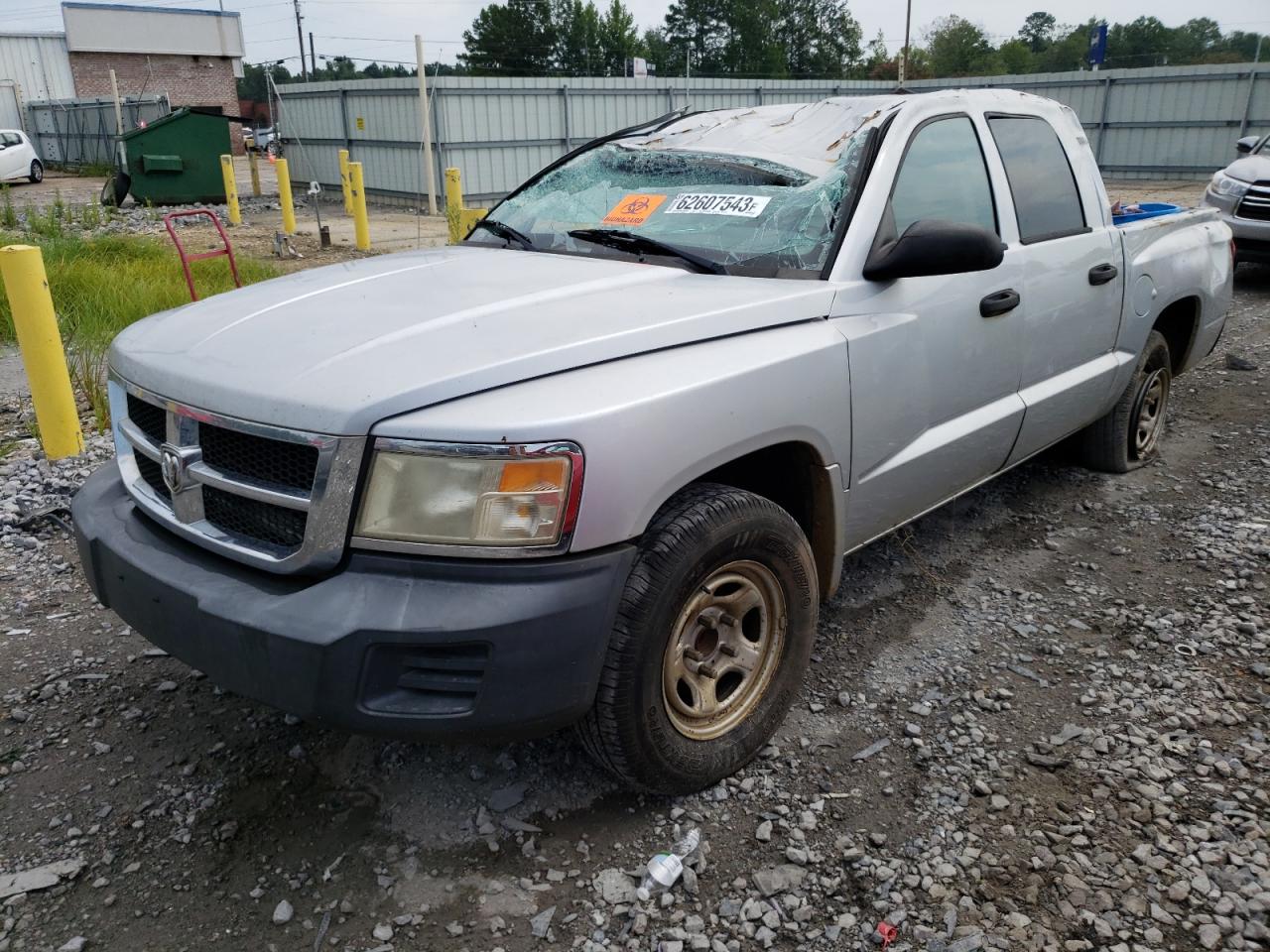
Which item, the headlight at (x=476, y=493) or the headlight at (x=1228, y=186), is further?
the headlight at (x=1228, y=186)

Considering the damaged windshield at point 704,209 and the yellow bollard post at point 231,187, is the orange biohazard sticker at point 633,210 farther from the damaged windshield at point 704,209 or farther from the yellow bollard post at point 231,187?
the yellow bollard post at point 231,187

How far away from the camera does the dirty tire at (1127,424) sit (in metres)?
4.66

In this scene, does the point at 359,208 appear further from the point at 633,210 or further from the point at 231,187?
the point at 633,210

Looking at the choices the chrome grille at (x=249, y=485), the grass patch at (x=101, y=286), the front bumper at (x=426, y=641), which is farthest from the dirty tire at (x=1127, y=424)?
the grass patch at (x=101, y=286)

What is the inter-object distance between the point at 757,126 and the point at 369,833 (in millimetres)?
2581

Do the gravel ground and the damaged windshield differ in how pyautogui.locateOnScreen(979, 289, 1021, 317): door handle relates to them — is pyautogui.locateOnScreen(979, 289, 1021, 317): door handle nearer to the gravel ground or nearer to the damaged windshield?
the damaged windshield

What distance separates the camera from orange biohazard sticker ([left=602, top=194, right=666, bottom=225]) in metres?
3.24

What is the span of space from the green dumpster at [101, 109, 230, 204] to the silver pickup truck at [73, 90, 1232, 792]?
19384 mm

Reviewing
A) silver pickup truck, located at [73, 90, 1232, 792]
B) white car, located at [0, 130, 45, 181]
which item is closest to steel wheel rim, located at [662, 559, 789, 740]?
silver pickup truck, located at [73, 90, 1232, 792]

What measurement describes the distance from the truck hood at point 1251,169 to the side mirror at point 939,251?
367 inches

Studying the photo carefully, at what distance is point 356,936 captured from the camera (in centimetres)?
219

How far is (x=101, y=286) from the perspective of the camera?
760cm

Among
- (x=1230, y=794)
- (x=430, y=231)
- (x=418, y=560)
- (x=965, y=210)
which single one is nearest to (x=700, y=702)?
(x=418, y=560)

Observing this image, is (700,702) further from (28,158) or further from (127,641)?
(28,158)
